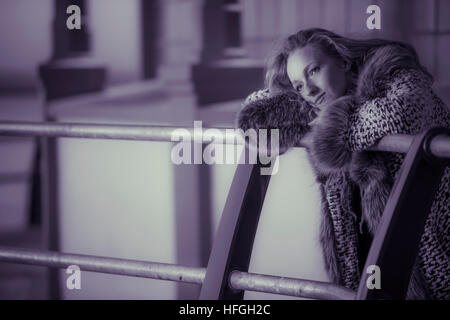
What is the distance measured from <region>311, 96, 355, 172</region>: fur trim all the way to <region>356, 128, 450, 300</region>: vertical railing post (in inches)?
6.9

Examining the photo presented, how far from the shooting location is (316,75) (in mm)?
1153

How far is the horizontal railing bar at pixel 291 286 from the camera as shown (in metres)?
0.87

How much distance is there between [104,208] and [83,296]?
43cm

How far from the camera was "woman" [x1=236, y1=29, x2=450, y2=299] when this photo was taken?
995 mm

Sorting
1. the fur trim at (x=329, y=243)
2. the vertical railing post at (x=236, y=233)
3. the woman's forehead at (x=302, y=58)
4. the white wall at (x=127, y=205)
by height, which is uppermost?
the woman's forehead at (x=302, y=58)

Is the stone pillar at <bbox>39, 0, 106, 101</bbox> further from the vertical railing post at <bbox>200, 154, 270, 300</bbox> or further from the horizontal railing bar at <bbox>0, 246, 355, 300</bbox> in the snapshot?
the vertical railing post at <bbox>200, 154, 270, 300</bbox>

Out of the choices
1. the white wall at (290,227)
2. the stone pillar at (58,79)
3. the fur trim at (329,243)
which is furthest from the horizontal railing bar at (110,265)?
the stone pillar at (58,79)

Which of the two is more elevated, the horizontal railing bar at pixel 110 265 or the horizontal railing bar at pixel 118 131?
the horizontal railing bar at pixel 118 131

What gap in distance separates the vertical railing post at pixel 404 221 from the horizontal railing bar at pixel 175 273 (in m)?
0.05

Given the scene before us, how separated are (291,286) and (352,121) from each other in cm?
23

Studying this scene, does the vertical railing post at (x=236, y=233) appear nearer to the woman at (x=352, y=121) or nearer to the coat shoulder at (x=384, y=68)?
the woman at (x=352, y=121)

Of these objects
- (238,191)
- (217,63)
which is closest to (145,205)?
(217,63)

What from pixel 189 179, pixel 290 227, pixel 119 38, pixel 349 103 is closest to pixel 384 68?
pixel 349 103

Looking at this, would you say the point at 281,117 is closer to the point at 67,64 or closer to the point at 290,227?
the point at 290,227
